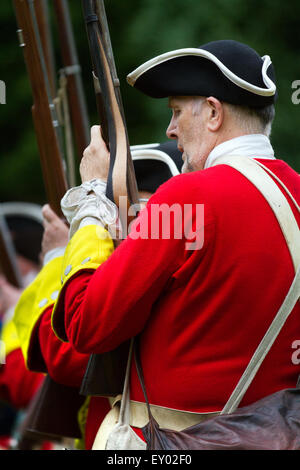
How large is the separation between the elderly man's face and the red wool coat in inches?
6.6

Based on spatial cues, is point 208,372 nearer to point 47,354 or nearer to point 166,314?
point 166,314

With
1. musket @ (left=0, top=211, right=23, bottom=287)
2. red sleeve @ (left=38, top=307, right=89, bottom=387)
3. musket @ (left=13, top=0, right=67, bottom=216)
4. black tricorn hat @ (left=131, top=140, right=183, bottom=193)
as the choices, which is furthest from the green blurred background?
red sleeve @ (left=38, top=307, right=89, bottom=387)

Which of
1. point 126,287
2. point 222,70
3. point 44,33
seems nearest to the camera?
point 126,287

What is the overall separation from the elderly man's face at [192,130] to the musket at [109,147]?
172 millimetres

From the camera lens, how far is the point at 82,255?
262 centimetres

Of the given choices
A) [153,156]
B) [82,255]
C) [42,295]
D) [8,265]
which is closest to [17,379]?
[8,265]

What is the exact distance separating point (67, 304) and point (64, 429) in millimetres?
1167

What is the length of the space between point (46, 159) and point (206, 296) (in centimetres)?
121

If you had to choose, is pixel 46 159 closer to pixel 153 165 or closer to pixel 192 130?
pixel 153 165

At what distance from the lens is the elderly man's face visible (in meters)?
2.64

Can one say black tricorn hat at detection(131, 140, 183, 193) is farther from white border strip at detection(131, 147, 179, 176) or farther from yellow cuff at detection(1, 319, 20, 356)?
yellow cuff at detection(1, 319, 20, 356)

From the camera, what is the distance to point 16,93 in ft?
30.1

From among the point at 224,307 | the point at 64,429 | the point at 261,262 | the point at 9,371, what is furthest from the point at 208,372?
the point at 9,371

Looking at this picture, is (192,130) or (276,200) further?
(192,130)
